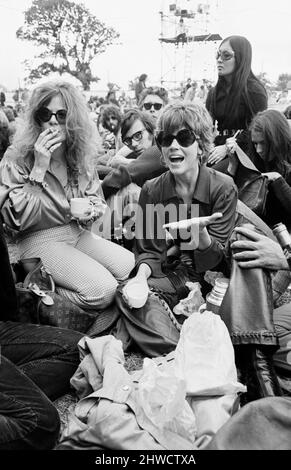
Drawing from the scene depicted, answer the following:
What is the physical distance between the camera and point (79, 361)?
Result: 240cm

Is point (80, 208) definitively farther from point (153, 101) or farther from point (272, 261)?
point (153, 101)

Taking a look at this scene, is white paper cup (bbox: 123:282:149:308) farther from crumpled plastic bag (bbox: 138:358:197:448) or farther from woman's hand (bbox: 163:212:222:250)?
crumpled plastic bag (bbox: 138:358:197:448)

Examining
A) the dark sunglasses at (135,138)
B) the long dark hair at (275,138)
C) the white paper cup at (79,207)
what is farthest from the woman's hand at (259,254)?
the dark sunglasses at (135,138)

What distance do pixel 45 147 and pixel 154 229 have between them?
2.90 feet

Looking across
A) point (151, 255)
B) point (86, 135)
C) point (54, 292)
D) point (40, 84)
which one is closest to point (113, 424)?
point (54, 292)

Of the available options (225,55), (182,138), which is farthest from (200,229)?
(225,55)

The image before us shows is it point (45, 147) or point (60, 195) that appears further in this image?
point (60, 195)

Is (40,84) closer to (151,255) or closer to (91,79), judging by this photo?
(151,255)

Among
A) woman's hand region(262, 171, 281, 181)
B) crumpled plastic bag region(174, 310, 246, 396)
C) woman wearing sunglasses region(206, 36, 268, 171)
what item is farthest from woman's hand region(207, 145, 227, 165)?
crumpled plastic bag region(174, 310, 246, 396)

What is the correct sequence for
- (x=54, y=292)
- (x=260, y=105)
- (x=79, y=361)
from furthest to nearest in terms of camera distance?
(x=260, y=105), (x=54, y=292), (x=79, y=361)

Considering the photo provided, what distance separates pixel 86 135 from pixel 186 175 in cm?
80

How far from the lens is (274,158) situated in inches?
158
